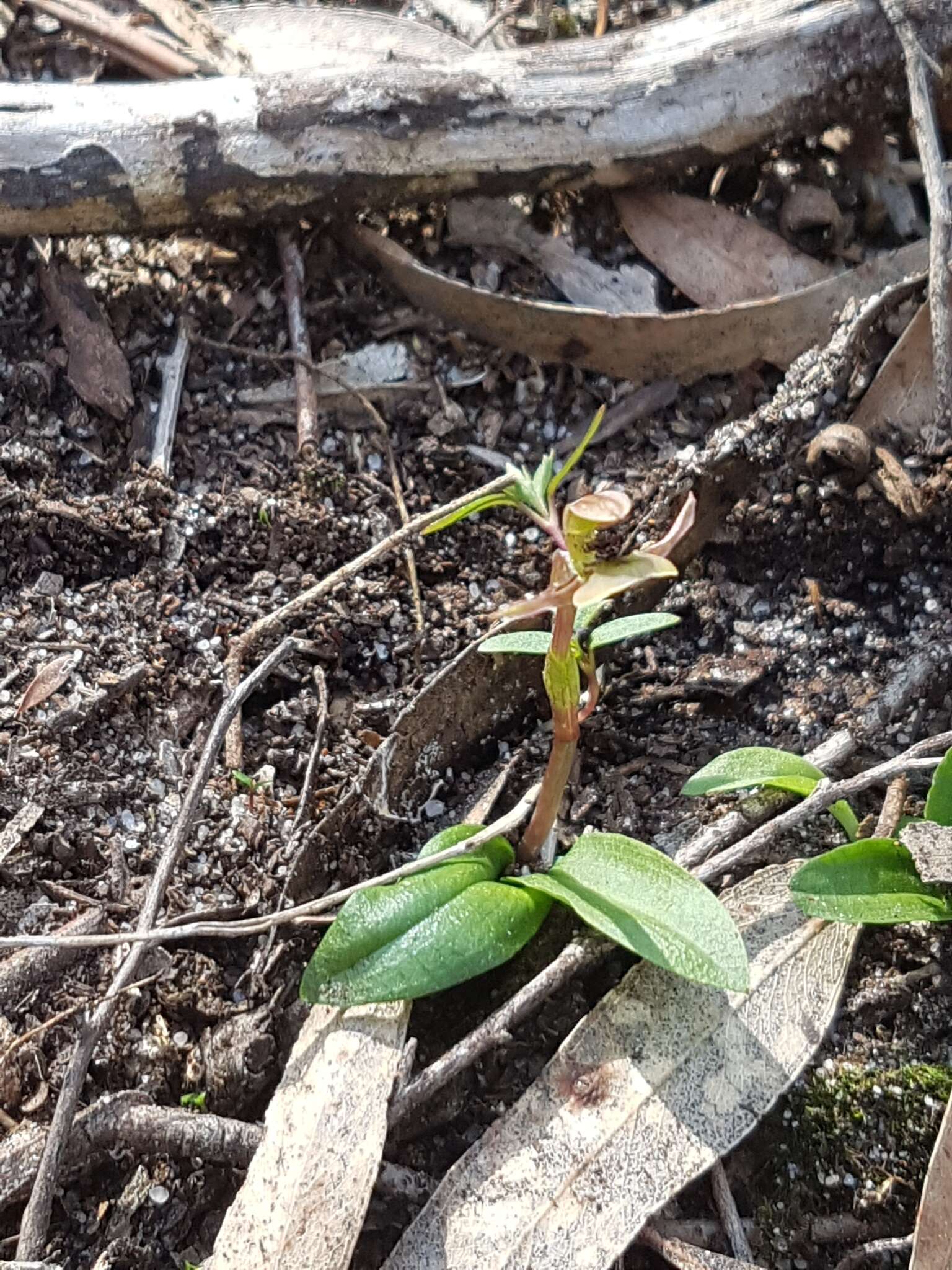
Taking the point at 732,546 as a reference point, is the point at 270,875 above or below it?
below

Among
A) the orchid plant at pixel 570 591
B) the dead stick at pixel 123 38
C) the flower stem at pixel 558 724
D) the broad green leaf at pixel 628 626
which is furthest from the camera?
the dead stick at pixel 123 38

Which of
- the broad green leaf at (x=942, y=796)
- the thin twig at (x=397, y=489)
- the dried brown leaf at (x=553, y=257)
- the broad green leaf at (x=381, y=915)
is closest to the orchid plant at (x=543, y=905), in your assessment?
the broad green leaf at (x=381, y=915)

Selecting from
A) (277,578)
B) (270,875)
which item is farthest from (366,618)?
(270,875)

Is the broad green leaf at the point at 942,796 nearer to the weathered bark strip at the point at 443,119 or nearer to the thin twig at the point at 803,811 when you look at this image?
the thin twig at the point at 803,811

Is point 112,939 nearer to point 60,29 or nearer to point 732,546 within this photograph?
point 732,546

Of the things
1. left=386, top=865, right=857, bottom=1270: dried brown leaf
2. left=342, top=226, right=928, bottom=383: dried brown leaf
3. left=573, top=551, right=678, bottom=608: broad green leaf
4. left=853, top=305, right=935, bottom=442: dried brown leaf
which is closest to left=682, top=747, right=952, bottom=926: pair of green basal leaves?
left=386, top=865, right=857, bottom=1270: dried brown leaf

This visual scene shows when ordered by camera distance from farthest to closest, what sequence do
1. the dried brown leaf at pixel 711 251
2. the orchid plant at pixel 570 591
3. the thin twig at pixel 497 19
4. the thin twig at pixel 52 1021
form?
the thin twig at pixel 497 19 → the dried brown leaf at pixel 711 251 → the thin twig at pixel 52 1021 → the orchid plant at pixel 570 591

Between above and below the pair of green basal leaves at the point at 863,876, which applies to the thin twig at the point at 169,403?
above
